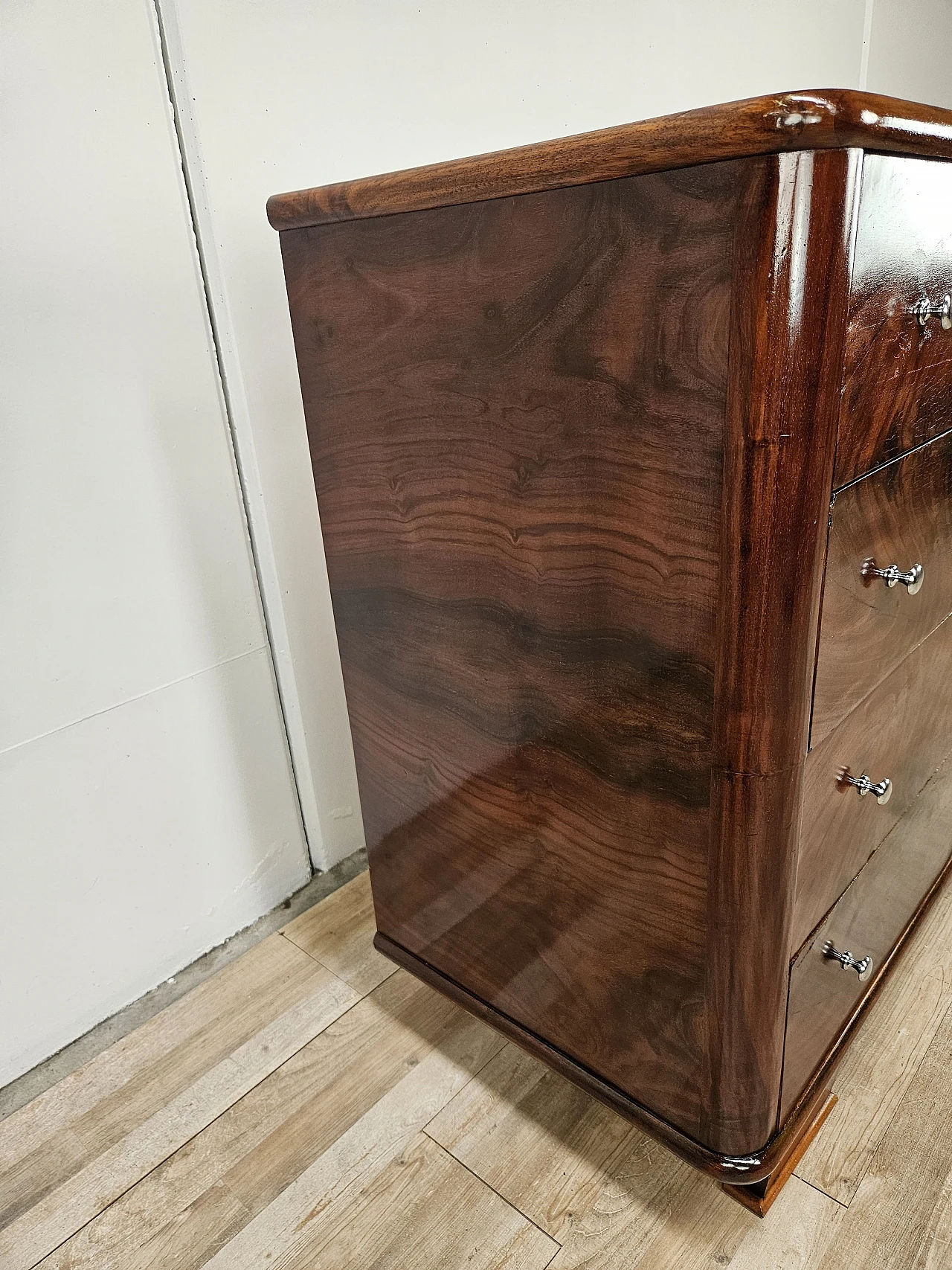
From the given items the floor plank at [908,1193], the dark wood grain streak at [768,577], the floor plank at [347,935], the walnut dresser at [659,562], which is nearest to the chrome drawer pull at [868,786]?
the walnut dresser at [659,562]

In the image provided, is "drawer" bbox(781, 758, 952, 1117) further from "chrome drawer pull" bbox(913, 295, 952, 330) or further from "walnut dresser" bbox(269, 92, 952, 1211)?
"chrome drawer pull" bbox(913, 295, 952, 330)

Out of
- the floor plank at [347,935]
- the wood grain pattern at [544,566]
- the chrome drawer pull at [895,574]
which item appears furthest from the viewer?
the floor plank at [347,935]

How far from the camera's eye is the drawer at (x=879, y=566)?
637mm

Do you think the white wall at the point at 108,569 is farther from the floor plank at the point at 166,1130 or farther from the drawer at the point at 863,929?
the drawer at the point at 863,929

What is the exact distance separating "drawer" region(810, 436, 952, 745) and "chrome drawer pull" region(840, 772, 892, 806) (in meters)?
0.08

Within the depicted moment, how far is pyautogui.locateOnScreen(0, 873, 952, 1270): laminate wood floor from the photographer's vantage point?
0.83m

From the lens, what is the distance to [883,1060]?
0.98 metres

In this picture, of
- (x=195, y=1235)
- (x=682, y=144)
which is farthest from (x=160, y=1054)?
(x=682, y=144)

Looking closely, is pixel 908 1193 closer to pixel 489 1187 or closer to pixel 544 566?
pixel 489 1187

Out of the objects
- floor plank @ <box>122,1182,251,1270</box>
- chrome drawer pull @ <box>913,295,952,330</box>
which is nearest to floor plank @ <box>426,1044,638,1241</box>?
floor plank @ <box>122,1182,251,1270</box>

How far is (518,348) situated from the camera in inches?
25.4

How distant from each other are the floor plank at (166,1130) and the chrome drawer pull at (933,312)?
0.98 meters

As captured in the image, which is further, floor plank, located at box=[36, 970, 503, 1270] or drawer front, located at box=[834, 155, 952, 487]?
floor plank, located at box=[36, 970, 503, 1270]

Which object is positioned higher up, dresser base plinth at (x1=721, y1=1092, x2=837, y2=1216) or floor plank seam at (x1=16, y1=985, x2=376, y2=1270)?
dresser base plinth at (x1=721, y1=1092, x2=837, y2=1216)
